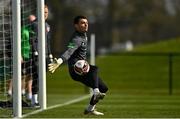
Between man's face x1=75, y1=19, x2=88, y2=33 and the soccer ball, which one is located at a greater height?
man's face x1=75, y1=19, x2=88, y2=33

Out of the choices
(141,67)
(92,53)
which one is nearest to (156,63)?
(141,67)

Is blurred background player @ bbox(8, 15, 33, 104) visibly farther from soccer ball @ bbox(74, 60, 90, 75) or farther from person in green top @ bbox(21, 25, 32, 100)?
soccer ball @ bbox(74, 60, 90, 75)

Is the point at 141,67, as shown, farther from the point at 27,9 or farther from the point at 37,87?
the point at 37,87

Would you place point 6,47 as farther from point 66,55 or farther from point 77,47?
point 66,55

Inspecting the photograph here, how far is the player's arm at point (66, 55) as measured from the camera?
39.4 ft

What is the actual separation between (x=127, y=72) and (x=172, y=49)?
6.55 m

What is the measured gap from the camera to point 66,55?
12250 millimetres

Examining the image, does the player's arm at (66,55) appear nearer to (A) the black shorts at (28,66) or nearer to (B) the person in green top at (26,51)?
(B) the person in green top at (26,51)

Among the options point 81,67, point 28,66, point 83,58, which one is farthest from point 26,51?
point 81,67

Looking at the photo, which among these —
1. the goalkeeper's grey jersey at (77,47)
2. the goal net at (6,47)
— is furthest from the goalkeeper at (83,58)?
the goal net at (6,47)

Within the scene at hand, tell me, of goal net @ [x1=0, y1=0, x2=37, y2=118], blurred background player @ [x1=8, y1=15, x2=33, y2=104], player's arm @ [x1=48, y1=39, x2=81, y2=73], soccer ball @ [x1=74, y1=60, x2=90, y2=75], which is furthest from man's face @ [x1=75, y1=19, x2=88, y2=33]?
blurred background player @ [x1=8, y1=15, x2=33, y2=104]

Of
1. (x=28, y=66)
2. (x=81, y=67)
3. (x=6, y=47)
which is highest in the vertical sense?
(x=6, y=47)

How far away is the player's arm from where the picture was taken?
1202cm

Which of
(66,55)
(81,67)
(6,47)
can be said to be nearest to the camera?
(66,55)
